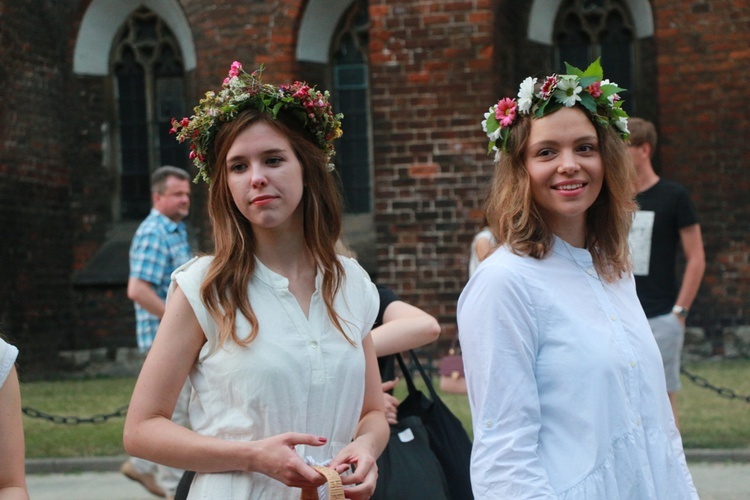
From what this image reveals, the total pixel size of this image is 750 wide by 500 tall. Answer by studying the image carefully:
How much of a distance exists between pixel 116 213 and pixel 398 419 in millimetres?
12225

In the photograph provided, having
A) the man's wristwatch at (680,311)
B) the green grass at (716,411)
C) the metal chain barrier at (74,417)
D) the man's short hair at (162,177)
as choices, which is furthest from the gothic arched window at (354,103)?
the man's wristwatch at (680,311)

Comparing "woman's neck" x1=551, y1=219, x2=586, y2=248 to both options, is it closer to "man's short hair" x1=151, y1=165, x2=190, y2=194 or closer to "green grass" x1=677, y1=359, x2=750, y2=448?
"man's short hair" x1=151, y1=165, x2=190, y2=194

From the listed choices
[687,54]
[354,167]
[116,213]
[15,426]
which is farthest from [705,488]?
[116,213]

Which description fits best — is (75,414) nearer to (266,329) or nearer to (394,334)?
(394,334)

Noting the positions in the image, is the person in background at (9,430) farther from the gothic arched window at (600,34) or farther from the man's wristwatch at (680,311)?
the gothic arched window at (600,34)

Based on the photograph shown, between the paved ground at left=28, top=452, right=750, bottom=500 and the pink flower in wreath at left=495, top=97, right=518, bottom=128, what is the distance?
458 centimetres

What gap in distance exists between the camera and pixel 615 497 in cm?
272

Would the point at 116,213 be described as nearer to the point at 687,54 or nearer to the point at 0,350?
the point at 687,54

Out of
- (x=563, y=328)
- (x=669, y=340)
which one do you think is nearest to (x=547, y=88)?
(x=563, y=328)

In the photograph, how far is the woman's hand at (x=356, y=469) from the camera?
2736 mm

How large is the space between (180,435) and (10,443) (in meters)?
0.42

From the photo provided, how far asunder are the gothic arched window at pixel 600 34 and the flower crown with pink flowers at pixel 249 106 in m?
11.4

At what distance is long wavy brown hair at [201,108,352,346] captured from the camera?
9.30ft

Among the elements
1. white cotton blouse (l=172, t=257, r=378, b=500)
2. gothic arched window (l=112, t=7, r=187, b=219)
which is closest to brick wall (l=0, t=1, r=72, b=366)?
gothic arched window (l=112, t=7, r=187, b=219)
